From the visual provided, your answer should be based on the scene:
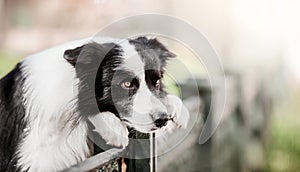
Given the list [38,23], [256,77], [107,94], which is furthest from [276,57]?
[38,23]

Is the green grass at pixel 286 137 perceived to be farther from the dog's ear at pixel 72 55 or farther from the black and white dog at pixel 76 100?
the dog's ear at pixel 72 55

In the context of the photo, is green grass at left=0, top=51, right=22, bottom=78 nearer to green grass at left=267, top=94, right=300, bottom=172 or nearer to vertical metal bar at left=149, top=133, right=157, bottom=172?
vertical metal bar at left=149, top=133, right=157, bottom=172

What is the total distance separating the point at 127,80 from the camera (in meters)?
1.25

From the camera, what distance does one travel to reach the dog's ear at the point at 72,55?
129 centimetres

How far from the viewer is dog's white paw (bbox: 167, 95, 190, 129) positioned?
128 centimetres

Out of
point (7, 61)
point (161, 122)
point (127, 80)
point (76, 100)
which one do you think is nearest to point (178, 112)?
point (161, 122)

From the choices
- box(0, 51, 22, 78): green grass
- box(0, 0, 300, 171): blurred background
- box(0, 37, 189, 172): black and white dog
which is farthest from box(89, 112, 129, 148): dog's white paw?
box(0, 51, 22, 78): green grass

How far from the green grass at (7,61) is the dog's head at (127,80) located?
157 mm

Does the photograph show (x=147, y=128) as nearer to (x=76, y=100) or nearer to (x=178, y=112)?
(x=178, y=112)

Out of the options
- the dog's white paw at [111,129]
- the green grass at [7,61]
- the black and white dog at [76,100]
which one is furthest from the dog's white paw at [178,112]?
the green grass at [7,61]

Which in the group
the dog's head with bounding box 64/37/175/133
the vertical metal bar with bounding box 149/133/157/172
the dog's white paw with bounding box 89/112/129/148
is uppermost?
the dog's head with bounding box 64/37/175/133

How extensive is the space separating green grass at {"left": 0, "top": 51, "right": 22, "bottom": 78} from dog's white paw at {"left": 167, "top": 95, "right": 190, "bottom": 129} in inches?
18.1

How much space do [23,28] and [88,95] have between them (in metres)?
0.28

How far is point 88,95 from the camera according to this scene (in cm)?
127
